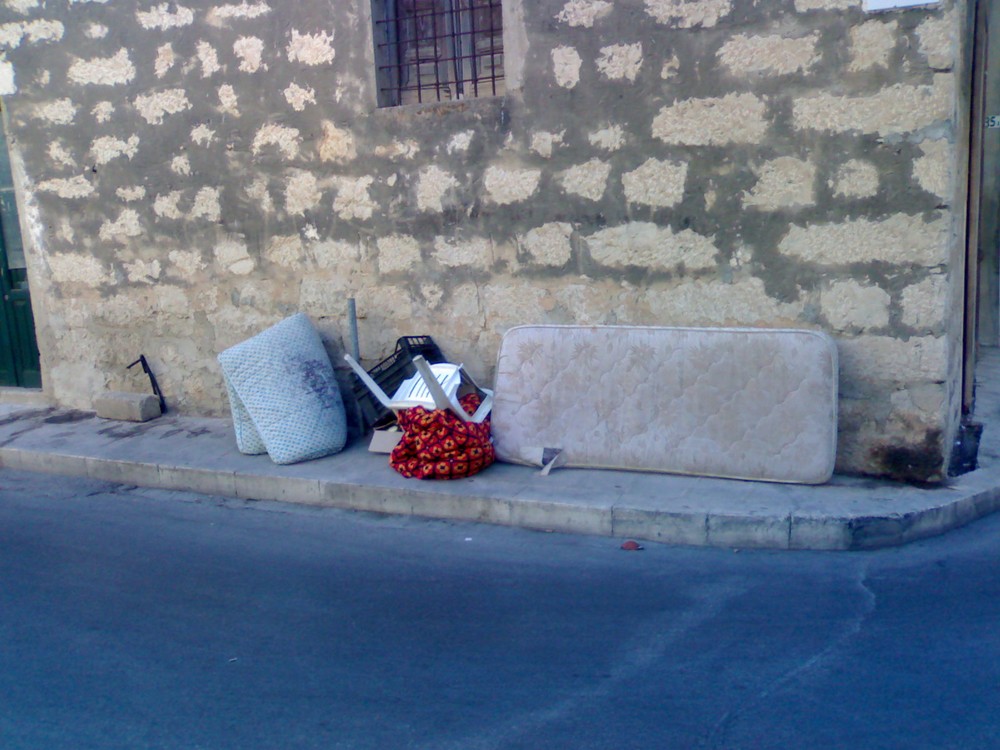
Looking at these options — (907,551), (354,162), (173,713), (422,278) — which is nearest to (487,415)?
(422,278)

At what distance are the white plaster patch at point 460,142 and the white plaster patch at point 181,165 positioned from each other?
7.37 feet

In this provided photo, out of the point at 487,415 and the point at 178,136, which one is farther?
the point at 178,136

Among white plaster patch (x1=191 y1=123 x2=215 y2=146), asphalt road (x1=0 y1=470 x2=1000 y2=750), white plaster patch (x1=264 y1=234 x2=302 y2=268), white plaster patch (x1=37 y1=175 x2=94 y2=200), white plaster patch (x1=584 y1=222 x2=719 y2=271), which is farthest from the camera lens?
white plaster patch (x1=37 y1=175 x2=94 y2=200)

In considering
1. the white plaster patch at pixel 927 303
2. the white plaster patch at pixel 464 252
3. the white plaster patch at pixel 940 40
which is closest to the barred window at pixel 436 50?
the white plaster patch at pixel 464 252

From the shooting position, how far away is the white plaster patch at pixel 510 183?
6.06 meters

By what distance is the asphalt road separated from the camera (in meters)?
3.20

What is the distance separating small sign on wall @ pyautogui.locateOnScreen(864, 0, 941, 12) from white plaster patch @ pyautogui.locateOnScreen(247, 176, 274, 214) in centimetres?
420

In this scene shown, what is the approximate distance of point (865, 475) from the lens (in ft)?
17.5

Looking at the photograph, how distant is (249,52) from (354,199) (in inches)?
53.7

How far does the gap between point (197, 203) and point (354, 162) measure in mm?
1445

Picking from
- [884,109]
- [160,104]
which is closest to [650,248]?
[884,109]

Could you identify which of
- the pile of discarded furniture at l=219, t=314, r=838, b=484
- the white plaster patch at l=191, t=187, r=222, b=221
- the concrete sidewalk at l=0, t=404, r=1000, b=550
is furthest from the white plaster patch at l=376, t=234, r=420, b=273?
the white plaster patch at l=191, t=187, r=222, b=221

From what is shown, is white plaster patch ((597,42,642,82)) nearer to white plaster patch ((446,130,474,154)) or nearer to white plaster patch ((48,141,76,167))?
white plaster patch ((446,130,474,154))

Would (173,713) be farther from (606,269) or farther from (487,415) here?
(606,269)
